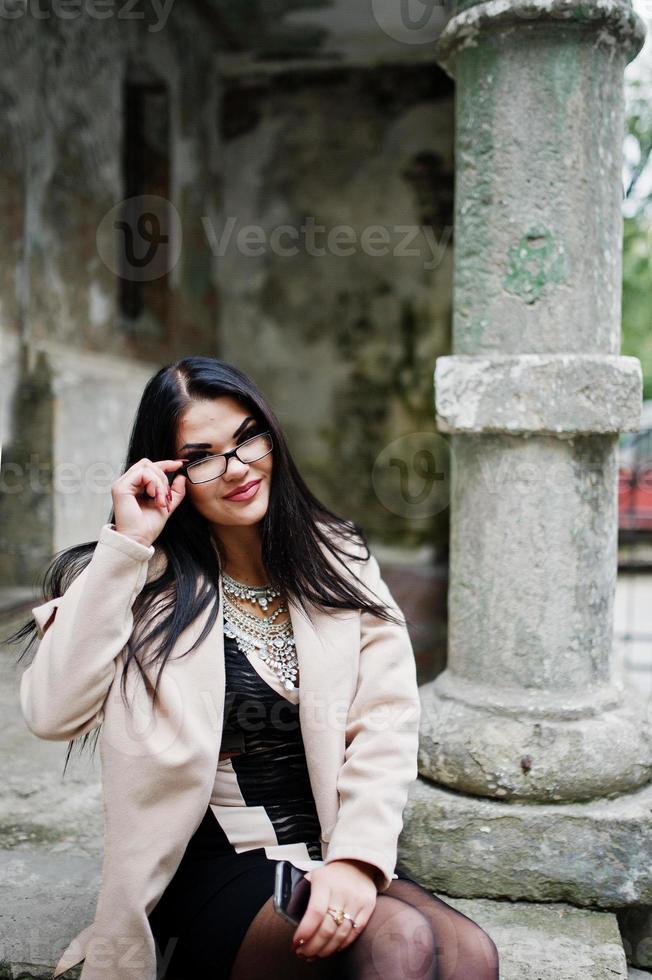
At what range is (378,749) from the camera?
180 cm

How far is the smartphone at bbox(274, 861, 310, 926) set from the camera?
5.00 feet

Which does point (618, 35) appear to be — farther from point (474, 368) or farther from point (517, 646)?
point (517, 646)

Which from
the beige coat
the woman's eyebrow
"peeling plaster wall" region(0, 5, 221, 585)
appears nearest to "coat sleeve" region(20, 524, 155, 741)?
the beige coat

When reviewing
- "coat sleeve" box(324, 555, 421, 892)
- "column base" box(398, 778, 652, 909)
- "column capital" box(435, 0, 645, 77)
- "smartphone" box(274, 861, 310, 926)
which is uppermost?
"column capital" box(435, 0, 645, 77)

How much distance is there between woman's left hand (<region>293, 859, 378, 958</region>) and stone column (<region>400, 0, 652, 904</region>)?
0.69m

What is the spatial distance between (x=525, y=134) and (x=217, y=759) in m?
1.61

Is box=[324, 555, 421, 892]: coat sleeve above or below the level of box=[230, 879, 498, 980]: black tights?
above

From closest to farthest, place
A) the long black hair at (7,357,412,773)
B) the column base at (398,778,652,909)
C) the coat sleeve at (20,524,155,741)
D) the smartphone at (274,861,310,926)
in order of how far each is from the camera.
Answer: the smartphone at (274,861,310,926) < the coat sleeve at (20,524,155,741) < the long black hair at (7,357,412,773) < the column base at (398,778,652,909)

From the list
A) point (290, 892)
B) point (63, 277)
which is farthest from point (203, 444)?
point (63, 277)

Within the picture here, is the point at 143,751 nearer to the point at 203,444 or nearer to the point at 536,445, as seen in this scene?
the point at 203,444

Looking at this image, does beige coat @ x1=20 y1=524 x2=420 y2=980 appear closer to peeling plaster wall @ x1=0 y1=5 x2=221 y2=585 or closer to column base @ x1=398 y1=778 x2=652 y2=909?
column base @ x1=398 y1=778 x2=652 y2=909

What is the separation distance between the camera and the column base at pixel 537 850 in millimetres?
2182

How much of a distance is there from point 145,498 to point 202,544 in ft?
0.64

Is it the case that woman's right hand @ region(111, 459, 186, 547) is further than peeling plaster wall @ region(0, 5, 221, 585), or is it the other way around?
peeling plaster wall @ region(0, 5, 221, 585)
